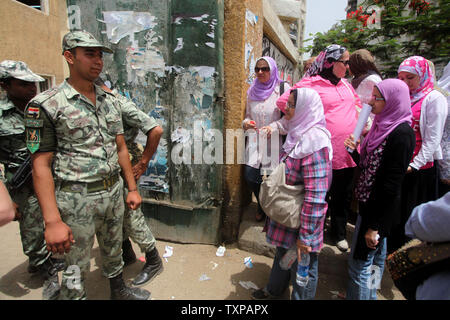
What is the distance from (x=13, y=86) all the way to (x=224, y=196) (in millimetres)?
2225

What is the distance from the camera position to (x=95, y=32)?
289 centimetres

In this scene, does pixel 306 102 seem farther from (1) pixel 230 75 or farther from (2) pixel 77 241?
(2) pixel 77 241

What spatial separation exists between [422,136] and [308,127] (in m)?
1.19

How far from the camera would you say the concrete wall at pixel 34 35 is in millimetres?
8164

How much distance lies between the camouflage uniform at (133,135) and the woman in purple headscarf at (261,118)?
1032 millimetres

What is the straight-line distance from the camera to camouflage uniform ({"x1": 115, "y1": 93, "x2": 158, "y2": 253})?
2127mm

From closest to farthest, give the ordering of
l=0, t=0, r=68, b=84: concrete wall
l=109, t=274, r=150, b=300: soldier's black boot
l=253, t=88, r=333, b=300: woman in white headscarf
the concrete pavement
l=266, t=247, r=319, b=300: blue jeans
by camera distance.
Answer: l=253, t=88, r=333, b=300: woman in white headscarf → l=266, t=247, r=319, b=300: blue jeans → l=109, t=274, r=150, b=300: soldier's black boot → the concrete pavement → l=0, t=0, r=68, b=84: concrete wall

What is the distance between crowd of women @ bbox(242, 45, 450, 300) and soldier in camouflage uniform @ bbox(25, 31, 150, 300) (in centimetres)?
126

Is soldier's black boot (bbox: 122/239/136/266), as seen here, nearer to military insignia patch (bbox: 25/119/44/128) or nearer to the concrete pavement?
the concrete pavement

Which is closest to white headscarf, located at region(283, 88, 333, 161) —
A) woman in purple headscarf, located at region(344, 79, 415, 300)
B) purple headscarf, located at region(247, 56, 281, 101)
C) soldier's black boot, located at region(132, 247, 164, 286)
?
woman in purple headscarf, located at region(344, 79, 415, 300)

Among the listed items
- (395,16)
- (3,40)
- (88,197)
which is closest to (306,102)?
Answer: (88,197)

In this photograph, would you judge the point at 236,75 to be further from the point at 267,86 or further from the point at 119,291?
the point at 119,291

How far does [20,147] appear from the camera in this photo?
7.33 ft

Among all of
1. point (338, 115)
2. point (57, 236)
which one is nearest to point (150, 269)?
point (57, 236)
